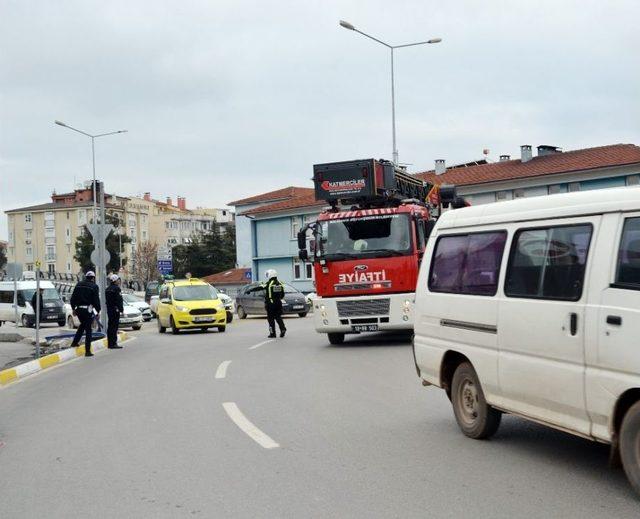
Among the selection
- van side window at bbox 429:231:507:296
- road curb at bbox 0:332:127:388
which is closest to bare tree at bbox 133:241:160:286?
road curb at bbox 0:332:127:388

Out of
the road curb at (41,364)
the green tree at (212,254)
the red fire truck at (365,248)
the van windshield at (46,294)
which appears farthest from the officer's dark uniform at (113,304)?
the green tree at (212,254)

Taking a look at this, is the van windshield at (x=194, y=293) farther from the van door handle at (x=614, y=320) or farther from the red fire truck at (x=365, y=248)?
the van door handle at (x=614, y=320)

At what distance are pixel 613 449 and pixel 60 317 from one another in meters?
41.2

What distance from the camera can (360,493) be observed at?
5.91 m

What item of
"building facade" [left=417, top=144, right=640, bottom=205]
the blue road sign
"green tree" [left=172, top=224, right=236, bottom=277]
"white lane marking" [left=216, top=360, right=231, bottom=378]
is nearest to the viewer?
"white lane marking" [left=216, top=360, right=231, bottom=378]

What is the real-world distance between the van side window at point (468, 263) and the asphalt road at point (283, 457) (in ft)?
4.55

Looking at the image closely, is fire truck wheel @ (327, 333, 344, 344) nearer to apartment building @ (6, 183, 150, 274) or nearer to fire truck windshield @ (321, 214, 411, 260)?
fire truck windshield @ (321, 214, 411, 260)

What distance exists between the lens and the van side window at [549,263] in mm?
6027

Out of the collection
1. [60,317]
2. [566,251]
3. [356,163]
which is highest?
[356,163]

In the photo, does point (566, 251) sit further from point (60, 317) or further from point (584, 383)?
point (60, 317)

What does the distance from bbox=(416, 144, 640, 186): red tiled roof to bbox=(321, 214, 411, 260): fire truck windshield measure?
36768mm

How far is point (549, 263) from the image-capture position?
21.0 feet

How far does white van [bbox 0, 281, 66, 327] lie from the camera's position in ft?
140

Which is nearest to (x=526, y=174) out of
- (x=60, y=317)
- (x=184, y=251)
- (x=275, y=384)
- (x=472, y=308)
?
(x=60, y=317)
